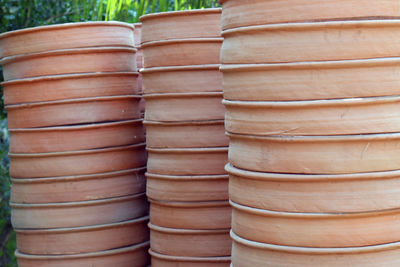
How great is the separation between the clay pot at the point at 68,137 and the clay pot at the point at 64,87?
138mm

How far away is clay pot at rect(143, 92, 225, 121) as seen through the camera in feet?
8.79

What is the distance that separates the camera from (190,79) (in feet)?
8.85

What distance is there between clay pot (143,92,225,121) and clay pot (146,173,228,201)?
243 millimetres

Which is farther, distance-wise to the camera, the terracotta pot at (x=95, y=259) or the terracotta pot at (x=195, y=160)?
the terracotta pot at (x=95, y=259)

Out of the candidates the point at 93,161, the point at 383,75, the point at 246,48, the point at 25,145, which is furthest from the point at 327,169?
the point at 25,145

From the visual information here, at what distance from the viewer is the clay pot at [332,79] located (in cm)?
179

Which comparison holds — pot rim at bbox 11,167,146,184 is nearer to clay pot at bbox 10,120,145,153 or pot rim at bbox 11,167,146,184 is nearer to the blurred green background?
clay pot at bbox 10,120,145,153

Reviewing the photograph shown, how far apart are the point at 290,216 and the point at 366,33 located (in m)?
0.54

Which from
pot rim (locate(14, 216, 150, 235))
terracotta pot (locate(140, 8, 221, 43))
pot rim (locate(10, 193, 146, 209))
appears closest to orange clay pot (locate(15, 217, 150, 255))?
pot rim (locate(14, 216, 150, 235))

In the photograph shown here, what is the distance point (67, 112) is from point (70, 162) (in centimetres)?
22

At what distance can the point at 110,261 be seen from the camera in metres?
3.05

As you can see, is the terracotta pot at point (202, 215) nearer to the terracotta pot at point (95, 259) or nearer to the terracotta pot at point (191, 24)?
the terracotta pot at point (95, 259)

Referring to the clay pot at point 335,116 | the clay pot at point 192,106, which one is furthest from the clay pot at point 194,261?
the clay pot at point 335,116

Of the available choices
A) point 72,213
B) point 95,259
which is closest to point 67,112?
point 72,213
